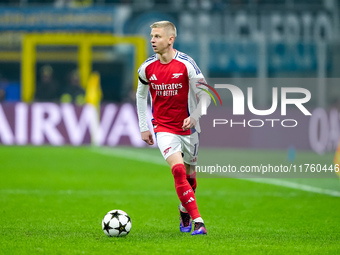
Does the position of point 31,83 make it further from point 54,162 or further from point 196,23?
point 54,162

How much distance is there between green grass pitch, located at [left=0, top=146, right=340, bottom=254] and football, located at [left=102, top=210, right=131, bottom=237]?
0.08 metres

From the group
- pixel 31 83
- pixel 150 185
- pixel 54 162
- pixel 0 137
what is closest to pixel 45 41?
pixel 31 83

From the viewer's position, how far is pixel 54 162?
640 inches

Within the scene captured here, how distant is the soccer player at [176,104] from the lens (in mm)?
6824

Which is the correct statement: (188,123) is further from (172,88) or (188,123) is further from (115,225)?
(115,225)

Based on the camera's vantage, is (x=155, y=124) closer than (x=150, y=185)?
Yes

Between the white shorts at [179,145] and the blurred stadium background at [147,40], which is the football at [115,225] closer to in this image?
the white shorts at [179,145]

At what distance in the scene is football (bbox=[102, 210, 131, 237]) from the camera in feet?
21.9

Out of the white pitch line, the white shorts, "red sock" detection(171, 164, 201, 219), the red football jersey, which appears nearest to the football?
"red sock" detection(171, 164, 201, 219)

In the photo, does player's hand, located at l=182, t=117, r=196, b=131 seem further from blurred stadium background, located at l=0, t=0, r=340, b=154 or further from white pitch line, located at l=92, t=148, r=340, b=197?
blurred stadium background, located at l=0, t=0, r=340, b=154

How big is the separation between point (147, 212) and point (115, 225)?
218cm

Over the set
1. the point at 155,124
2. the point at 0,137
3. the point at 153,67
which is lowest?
the point at 0,137

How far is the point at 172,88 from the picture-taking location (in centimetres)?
698

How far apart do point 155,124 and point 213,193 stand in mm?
4130
